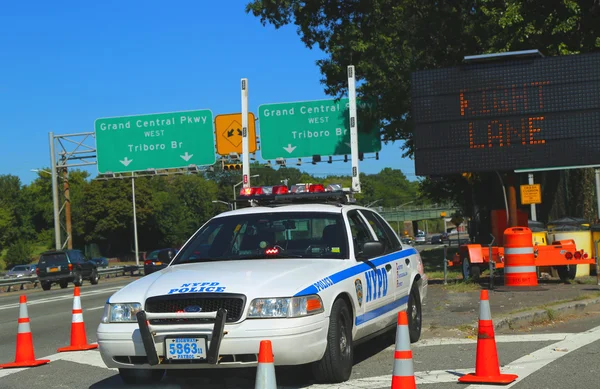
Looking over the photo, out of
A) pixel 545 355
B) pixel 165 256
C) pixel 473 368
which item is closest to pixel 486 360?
pixel 473 368

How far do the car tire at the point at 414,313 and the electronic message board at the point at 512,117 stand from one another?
23.0ft

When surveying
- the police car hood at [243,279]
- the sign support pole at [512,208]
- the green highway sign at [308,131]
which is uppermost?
the green highway sign at [308,131]

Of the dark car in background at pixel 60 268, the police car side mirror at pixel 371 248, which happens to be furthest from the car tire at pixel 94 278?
the police car side mirror at pixel 371 248

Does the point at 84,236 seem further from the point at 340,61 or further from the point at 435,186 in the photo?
the point at 340,61

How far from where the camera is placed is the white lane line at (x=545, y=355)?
8.05 meters

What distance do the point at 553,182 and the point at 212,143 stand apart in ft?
46.7

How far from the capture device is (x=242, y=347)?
695 cm

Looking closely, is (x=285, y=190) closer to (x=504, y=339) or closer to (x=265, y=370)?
(x=504, y=339)

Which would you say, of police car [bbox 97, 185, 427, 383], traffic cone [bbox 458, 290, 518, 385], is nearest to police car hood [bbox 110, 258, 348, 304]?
police car [bbox 97, 185, 427, 383]

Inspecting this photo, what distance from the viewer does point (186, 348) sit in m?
6.99

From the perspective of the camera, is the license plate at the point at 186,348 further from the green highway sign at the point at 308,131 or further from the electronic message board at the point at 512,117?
the green highway sign at the point at 308,131

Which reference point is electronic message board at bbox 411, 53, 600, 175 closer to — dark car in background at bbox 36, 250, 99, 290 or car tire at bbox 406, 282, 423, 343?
car tire at bbox 406, 282, 423, 343

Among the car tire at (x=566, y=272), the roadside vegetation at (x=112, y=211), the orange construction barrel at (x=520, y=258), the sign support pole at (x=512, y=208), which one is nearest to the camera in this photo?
the orange construction barrel at (x=520, y=258)

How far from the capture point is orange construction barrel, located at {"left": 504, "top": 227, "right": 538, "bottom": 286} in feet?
51.4
